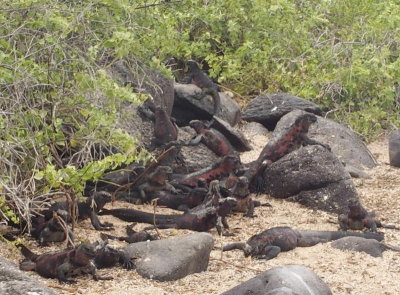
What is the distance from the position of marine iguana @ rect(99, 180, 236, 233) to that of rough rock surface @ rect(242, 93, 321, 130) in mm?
3733

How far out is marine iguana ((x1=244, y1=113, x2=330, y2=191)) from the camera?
9.79 metres

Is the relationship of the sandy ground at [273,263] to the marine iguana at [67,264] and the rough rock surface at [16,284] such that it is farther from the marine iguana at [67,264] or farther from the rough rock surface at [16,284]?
the rough rock surface at [16,284]

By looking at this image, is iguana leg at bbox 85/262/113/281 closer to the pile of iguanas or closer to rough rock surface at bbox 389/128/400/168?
the pile of iguanas

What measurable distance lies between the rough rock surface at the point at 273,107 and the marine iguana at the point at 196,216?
3.73 m

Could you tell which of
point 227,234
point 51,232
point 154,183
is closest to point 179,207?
point 154,183

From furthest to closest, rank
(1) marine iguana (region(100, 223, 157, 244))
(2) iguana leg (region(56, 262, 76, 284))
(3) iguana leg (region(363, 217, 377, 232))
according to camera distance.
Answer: (3) iguana leg (region(363, 217, 377, 232)) → (1) marine iguana (region(100, 223, 157, 244)) → (2) iguana leg (region(56, 262, 76, 284))

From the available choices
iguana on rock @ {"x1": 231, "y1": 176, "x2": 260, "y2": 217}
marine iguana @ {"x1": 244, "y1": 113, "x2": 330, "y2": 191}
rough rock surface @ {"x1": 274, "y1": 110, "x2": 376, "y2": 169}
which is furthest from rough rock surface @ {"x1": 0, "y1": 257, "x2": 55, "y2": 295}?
rough rock surface @ {"x1": 274, "y1": 110, "x2": 376, "y2": 169}

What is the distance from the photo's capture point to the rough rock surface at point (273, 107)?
12023 millimetres

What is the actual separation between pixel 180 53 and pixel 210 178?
348 cm

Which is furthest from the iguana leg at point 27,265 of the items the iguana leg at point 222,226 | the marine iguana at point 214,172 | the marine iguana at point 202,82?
the marine iguana at point 202,82

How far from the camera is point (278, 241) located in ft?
24.9

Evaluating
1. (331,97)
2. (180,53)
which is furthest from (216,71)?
(331,97)

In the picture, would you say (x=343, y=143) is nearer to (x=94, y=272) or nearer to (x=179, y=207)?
(x=179, y=207)

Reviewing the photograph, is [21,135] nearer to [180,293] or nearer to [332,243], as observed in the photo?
[180,293]
